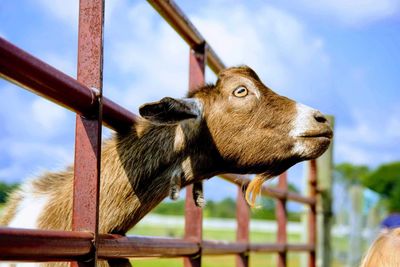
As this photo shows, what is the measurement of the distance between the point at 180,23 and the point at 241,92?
0.48 m

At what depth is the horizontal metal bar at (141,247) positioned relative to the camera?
2.56 m

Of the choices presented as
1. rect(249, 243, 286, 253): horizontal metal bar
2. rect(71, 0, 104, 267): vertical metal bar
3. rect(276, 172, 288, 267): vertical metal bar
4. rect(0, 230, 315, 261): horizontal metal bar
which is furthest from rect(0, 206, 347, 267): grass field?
rect(71, 0, 104, 267): vertical metal bar

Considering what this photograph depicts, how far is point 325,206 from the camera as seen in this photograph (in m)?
8.14

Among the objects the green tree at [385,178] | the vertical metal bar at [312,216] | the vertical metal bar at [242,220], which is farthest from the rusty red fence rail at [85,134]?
the green tree at [385,178]

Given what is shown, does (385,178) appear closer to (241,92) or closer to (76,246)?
(241,92)

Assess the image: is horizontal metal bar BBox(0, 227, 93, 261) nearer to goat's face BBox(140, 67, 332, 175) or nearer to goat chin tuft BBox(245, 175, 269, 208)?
goat's face BBox(140, 67, 332, 175)

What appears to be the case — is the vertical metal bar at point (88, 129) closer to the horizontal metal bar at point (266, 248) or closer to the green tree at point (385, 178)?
the horizontal metal bar at point (266, 248)

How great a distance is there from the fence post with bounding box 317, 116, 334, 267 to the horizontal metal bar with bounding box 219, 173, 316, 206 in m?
0.34

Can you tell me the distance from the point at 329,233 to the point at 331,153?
0.87m

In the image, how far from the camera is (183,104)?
10.6 feet

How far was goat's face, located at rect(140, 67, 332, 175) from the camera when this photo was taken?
10.8ft

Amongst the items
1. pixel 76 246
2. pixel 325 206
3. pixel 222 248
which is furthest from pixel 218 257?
pixel 76 246

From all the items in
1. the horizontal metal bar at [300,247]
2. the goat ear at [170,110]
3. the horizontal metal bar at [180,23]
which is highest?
the horizontal metal bar at [180,23]

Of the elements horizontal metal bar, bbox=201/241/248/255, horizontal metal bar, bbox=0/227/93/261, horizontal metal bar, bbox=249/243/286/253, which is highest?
horizontal metal bar, bbox=249/243/286/253
